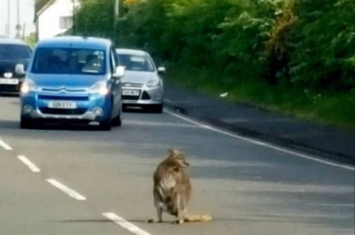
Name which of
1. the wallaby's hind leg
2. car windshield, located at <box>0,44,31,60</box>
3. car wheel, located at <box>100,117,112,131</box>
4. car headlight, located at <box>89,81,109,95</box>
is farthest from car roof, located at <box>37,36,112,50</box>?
the wallaby's hind leg

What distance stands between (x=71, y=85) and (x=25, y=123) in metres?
1.19

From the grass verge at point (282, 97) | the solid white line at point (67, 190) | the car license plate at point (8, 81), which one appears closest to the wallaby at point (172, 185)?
the solid white line at point (67, 190)

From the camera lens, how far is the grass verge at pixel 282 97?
32.9 m

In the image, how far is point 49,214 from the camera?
49.9 feet

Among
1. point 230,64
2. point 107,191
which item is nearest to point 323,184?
point 107,191

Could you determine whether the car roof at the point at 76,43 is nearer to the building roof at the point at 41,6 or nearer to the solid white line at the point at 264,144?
the solid white line at the point at 264,144

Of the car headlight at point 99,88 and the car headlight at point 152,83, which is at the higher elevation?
the car headlight at point 99,88

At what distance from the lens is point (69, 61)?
96.3ft

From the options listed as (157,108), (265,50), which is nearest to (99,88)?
(157,108)

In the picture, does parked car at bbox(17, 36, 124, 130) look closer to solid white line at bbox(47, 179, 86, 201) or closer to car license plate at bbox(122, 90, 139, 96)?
car license plate at bbox(122, 90, 139, 96)

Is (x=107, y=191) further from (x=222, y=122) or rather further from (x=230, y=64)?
(x=230, y=64)

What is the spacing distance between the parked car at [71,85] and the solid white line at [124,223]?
42.7ft

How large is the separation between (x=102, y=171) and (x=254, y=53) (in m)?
24.8

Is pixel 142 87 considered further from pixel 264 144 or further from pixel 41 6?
pixel 41 6
